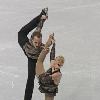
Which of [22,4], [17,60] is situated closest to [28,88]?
[17,60]

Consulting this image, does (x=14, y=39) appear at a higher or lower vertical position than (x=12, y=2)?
lower

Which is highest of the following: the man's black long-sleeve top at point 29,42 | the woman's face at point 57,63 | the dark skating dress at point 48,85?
the man's black long-sleeve top at point 29,42

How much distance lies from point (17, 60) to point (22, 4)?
2.36ft

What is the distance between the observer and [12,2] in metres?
3.14

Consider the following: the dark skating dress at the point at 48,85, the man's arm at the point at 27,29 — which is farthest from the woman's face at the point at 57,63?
the man's arm at the point at 27,29

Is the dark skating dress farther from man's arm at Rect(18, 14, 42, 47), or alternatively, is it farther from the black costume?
man's arm at Rect(18, 14, 42, 47)

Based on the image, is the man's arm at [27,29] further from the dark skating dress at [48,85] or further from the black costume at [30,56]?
the dark skating dress at [48,85]

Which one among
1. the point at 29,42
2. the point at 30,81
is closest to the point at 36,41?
the point at 29,42

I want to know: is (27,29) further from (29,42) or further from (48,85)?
(48,85)

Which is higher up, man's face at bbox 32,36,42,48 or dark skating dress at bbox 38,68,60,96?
man's face at bbox 32,36,42,48

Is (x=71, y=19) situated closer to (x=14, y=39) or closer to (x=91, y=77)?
(x=14, y=39)

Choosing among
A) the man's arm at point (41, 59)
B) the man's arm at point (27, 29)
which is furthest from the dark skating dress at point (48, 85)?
the man's arm at point (27, 29)

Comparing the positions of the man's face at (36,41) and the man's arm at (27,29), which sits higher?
the man's arm at (27,29)

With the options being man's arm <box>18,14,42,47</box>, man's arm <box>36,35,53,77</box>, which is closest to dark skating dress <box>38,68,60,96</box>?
man's arm <box>36,35,53,77</box>
